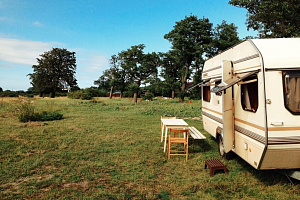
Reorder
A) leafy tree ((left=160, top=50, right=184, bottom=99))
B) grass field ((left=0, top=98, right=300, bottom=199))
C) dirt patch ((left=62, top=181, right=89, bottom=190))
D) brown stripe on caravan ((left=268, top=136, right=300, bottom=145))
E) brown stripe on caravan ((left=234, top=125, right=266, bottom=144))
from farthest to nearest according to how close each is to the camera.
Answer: leafy tree ((left=160, top=50, right=184, bottom=99)), dirt patch ((left=62, top=181, right=89, bottom=190)), grass field ((left=0, top=98, right=300, bottom=199)), brown stripe on caravan ((left=234, top=125, right=266, bottom=144)), brown stripe on caravan ((left=268, top=136, right=300, bottom=145))

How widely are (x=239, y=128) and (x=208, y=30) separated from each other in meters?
32.0

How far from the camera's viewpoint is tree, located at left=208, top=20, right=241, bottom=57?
32000mm

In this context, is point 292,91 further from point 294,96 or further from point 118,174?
point 118,174

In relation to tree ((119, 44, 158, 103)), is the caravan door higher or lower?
lower

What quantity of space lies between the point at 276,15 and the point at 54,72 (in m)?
→ 56.8

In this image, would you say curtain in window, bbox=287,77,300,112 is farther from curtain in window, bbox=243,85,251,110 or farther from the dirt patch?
the dirt patch

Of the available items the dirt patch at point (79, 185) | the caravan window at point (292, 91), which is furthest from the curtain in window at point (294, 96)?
the dirt patch at point (79, 185)

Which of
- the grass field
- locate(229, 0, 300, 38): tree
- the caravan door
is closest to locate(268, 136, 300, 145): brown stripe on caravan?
the grass field

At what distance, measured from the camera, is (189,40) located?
105 feet

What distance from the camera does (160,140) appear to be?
8961 mm

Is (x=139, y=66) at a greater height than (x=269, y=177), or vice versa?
(x=139, y=66)

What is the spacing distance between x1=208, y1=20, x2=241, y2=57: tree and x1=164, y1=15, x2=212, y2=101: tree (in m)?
1.12

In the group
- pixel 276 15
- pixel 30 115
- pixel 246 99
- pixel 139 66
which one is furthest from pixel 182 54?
pixel 246 99

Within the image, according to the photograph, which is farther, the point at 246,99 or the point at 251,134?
the point at 246,99
